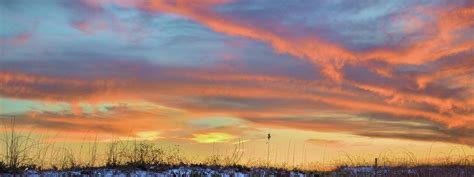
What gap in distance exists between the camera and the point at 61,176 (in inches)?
838

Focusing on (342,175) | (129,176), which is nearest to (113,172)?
(129,176)

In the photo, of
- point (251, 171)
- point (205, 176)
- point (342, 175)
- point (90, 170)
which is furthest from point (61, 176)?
point (342, 175)

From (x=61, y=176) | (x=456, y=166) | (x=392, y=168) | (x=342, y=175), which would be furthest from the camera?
(x=456, y=166)

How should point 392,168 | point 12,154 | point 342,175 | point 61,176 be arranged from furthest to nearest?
point 392,168 < point 342,175 < point 12,154 < point 61,176

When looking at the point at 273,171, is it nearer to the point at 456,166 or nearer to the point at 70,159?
the point at 70,159

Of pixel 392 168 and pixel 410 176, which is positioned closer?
pixel 410 176

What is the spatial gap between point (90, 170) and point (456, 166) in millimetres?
17958

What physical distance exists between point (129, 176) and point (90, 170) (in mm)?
1769

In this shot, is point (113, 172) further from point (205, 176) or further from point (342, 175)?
point (342, 175)

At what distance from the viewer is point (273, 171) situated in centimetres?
2483

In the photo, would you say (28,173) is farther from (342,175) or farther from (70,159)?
(342,175)

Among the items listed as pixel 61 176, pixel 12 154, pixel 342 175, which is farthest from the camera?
pixel 342 175

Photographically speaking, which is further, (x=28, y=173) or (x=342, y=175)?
(x=342, y=175)

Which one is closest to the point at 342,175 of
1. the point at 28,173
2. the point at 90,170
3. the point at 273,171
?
the point at 273,171
